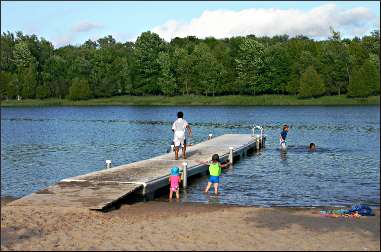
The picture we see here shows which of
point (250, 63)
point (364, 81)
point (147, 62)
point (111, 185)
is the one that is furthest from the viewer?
point (147, 62)

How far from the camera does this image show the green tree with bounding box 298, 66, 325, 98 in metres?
109

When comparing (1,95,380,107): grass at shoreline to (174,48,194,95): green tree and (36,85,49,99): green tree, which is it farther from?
(174,48,194,95): green tree

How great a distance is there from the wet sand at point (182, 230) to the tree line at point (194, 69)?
312 feet

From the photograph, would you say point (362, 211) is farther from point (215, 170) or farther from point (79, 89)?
point (79, 89)

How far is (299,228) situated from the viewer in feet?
46.0

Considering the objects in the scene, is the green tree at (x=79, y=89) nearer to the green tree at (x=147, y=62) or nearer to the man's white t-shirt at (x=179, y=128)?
the green tree at (x=147, y=62)

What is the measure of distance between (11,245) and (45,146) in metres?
31.5

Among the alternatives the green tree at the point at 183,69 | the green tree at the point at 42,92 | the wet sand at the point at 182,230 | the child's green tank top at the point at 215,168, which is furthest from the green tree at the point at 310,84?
the wet sand at the point at 182,230

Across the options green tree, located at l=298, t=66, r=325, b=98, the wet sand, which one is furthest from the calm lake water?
green tree, located at l=298, t=66, r=325, b=98

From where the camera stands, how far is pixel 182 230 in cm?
1358

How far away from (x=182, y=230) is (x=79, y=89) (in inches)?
4552

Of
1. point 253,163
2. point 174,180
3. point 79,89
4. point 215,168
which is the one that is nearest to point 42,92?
point 79,89

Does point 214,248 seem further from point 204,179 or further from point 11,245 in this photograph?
point 204,179

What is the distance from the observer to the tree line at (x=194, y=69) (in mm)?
112000
